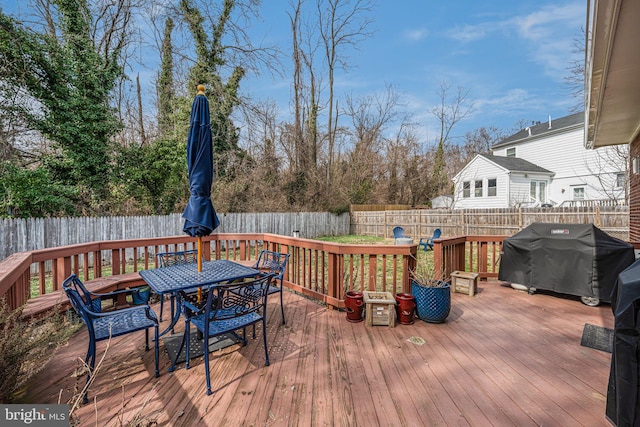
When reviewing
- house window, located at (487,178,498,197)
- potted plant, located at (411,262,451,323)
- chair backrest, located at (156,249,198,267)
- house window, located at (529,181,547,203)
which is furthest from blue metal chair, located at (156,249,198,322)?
house window, located at (529,181,547,203)

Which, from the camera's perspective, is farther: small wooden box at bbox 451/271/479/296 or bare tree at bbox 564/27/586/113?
bare tree at bbox 564/27/586/113

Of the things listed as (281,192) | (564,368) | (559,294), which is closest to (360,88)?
(281,192)

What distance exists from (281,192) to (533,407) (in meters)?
13.3

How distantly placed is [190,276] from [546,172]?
20.0 m

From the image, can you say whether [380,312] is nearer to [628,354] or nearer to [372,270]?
[372,270]

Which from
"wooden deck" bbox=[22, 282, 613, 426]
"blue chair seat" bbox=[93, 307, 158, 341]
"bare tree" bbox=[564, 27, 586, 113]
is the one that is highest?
"bare tree" bbox=[564, 27, 586, 113]

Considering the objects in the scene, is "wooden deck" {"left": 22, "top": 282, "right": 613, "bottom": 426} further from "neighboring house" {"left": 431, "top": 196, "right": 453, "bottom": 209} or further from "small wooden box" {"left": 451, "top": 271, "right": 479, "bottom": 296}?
"neighboring house" {"left": 431, "top": 196, "right": 453, "bottom": 209}

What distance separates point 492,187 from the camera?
17.0 metres

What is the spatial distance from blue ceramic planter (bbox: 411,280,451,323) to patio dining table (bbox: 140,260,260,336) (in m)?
2.03

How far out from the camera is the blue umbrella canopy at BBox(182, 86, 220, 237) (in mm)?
2990

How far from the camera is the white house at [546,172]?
14.0 m

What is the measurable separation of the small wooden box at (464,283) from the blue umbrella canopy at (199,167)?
4005mm

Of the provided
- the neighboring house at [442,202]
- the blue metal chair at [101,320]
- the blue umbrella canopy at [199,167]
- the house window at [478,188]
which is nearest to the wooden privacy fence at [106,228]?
the blue metal chair at [101,320]

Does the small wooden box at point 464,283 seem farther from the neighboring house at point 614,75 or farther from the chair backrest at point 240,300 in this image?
the chair backrest at point 240,300
